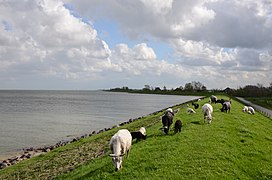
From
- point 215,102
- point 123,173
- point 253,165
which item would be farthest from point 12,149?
point 215,102

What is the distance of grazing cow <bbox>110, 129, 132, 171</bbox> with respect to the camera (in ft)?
49.7

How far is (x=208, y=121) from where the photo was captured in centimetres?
2727

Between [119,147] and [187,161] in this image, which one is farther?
[119,147]

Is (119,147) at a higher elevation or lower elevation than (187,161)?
higher

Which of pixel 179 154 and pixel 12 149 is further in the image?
pixel 12 149

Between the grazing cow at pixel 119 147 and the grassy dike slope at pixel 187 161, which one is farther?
the grazing cow at pixel 119 147

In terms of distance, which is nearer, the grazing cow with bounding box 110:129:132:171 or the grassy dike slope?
the grassy dike slope

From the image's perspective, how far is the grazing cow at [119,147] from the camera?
597 inches

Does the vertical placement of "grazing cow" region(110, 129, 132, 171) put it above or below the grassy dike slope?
above

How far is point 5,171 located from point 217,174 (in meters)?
18.6

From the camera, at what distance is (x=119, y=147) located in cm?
1581

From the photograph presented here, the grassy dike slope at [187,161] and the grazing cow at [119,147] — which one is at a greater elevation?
the grazing cow at [119,147]

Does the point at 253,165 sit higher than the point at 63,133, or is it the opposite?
the point at 253,165

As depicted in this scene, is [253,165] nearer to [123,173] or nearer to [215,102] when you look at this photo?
[123,173]
